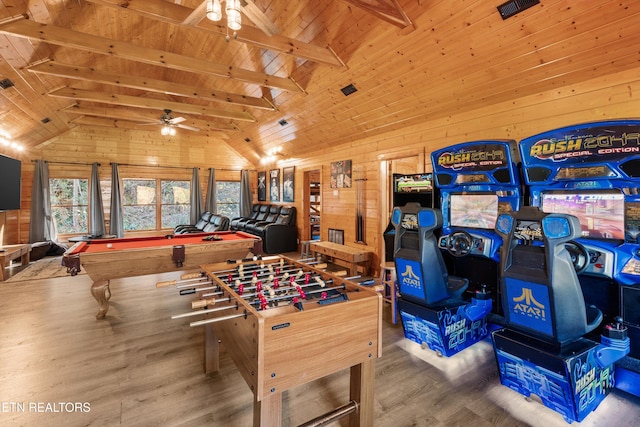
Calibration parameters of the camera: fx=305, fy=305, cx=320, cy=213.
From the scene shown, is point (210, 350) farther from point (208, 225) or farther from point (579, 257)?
point (208, 225)

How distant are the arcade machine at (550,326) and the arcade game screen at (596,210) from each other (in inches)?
17.1

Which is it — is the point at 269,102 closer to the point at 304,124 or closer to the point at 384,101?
the point at 304,124

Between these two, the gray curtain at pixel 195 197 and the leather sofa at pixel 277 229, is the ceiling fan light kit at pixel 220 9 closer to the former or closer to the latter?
the leather sofa at pixel 277 229

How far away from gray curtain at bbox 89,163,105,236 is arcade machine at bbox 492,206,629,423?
8614mm

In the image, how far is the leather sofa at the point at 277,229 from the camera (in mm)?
7031

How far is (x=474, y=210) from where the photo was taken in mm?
2793

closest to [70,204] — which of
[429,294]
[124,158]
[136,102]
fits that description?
[124,158]

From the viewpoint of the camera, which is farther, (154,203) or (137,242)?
(154,203)

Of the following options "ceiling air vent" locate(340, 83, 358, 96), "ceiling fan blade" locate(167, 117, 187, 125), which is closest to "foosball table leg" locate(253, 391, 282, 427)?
"ceiling air vent" locate(340, 83, 358, 96)

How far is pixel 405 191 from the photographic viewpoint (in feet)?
11.8

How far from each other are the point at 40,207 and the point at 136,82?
458 cm

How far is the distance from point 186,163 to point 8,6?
19.5ft

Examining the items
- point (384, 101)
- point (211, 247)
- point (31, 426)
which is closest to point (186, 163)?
point (211, 247)

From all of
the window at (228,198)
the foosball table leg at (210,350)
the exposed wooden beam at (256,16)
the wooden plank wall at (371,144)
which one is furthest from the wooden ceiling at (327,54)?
the window at (228,198)
